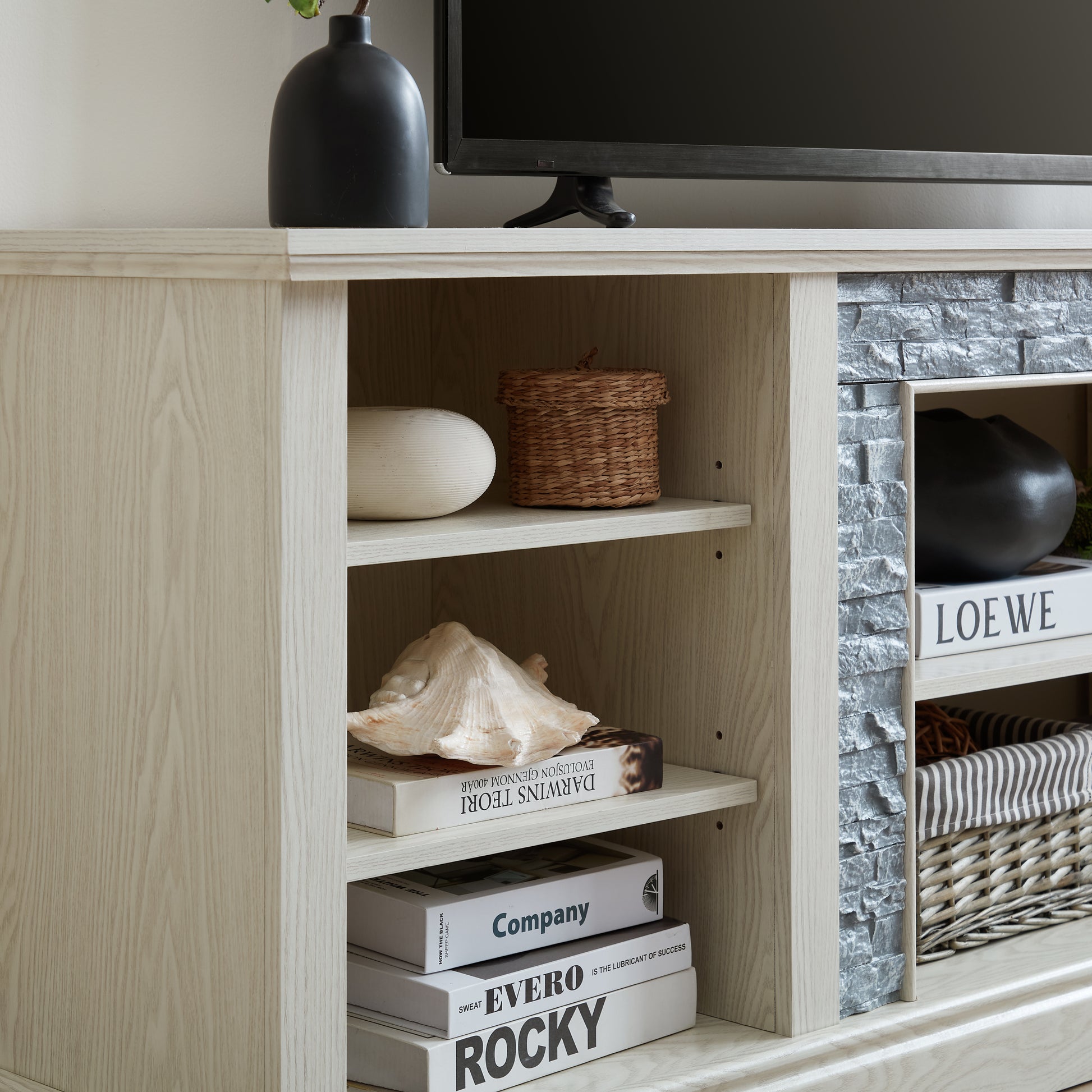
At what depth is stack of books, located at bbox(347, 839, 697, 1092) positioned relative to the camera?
4.04 ft

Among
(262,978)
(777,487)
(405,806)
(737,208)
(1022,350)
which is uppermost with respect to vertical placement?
(737,208)

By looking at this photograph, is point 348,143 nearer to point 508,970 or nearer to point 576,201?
point 576,201

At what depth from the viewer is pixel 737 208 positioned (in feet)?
5.93

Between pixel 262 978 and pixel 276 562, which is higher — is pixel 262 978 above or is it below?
below

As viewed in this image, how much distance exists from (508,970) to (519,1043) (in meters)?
0.06

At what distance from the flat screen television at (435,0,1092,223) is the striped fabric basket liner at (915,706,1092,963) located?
612mm

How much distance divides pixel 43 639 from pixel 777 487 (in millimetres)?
619

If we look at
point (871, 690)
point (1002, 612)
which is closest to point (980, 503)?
point (1002, 612)

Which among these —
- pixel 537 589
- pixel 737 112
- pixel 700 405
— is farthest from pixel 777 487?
pixel 737 112

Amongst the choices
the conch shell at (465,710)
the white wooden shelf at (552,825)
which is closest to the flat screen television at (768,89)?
the conch shell at (465,710)

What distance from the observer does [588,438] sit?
1300 mm

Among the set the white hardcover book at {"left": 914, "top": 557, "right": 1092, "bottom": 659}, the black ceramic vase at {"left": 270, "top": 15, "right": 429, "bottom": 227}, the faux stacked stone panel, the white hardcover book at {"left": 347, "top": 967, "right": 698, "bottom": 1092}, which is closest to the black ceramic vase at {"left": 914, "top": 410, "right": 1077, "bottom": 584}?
the white hardcover book at {"left": 914, "top": 557, "right": 1092, "bottom": 659}

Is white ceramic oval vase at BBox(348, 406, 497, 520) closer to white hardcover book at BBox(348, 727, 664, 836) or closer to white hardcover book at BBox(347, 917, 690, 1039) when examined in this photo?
white hardcover book at BBox(348, 727, 664, 836)

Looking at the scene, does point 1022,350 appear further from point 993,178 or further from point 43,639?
point 43,639
